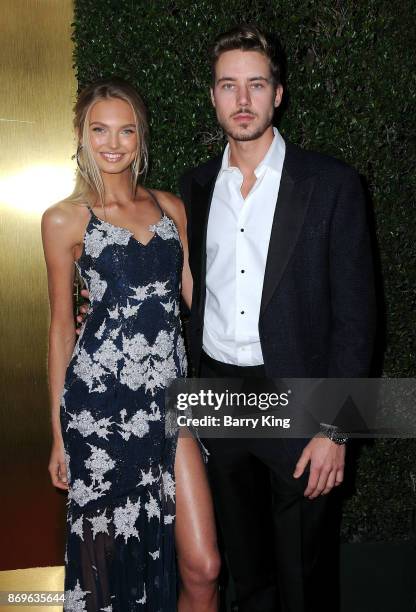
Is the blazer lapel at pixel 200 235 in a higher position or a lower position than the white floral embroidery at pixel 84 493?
higher

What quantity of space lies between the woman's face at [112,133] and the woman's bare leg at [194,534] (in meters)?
1.04

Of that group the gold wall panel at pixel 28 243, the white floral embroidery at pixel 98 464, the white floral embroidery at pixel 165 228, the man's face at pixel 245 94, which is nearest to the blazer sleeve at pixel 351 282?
the man's face at pixel 245 94

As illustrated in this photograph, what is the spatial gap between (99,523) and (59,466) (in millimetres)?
259

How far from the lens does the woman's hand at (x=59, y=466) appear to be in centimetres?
247

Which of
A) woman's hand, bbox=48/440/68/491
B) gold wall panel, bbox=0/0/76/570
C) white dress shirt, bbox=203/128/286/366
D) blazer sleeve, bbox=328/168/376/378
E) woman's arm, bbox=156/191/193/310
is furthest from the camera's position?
gold wall panel, bbox=0/0/76/570

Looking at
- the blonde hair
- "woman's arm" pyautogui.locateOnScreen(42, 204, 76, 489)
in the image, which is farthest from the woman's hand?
the blonde hair

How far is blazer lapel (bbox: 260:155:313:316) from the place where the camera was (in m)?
2.18

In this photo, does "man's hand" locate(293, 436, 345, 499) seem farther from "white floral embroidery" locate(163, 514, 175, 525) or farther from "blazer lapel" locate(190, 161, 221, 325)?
"blazer lapel" locate(190, 161, 221, 325)

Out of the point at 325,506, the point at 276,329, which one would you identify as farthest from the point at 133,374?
the point at 325,506

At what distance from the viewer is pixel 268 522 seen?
2521mm

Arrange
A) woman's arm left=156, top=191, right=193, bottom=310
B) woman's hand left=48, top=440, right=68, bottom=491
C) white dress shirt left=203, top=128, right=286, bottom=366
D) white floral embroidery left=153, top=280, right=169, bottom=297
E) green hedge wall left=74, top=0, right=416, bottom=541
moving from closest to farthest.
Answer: white dress shirt left=203, top=128, right=286, bottom=366 → white floral embroidery left=153, top=280, right=169, bottom=297 → woman's hand left=48, top=440, right=68, bottom=491 → woman's arm left=156, top=191, right=193, bottom=310 → green hedge wall left=74, top=0, right=416, bottom=541

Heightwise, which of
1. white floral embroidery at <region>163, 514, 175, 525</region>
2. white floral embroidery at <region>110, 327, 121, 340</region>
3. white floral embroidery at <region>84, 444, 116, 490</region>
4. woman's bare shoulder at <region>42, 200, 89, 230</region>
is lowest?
white floral embroidery at <region>163, 514, 175, 525</region>

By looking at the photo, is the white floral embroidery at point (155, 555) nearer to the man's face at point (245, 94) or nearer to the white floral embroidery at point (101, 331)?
the white floral embroidery at point (101, 331)

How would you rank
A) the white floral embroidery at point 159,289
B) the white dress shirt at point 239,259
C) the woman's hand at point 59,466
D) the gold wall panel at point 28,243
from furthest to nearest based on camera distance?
the gold wall panel at point 28,243, the woman's hand at point 59,466, the white floral embroidery at point 159,289, the white dress shirt at point 239,259
